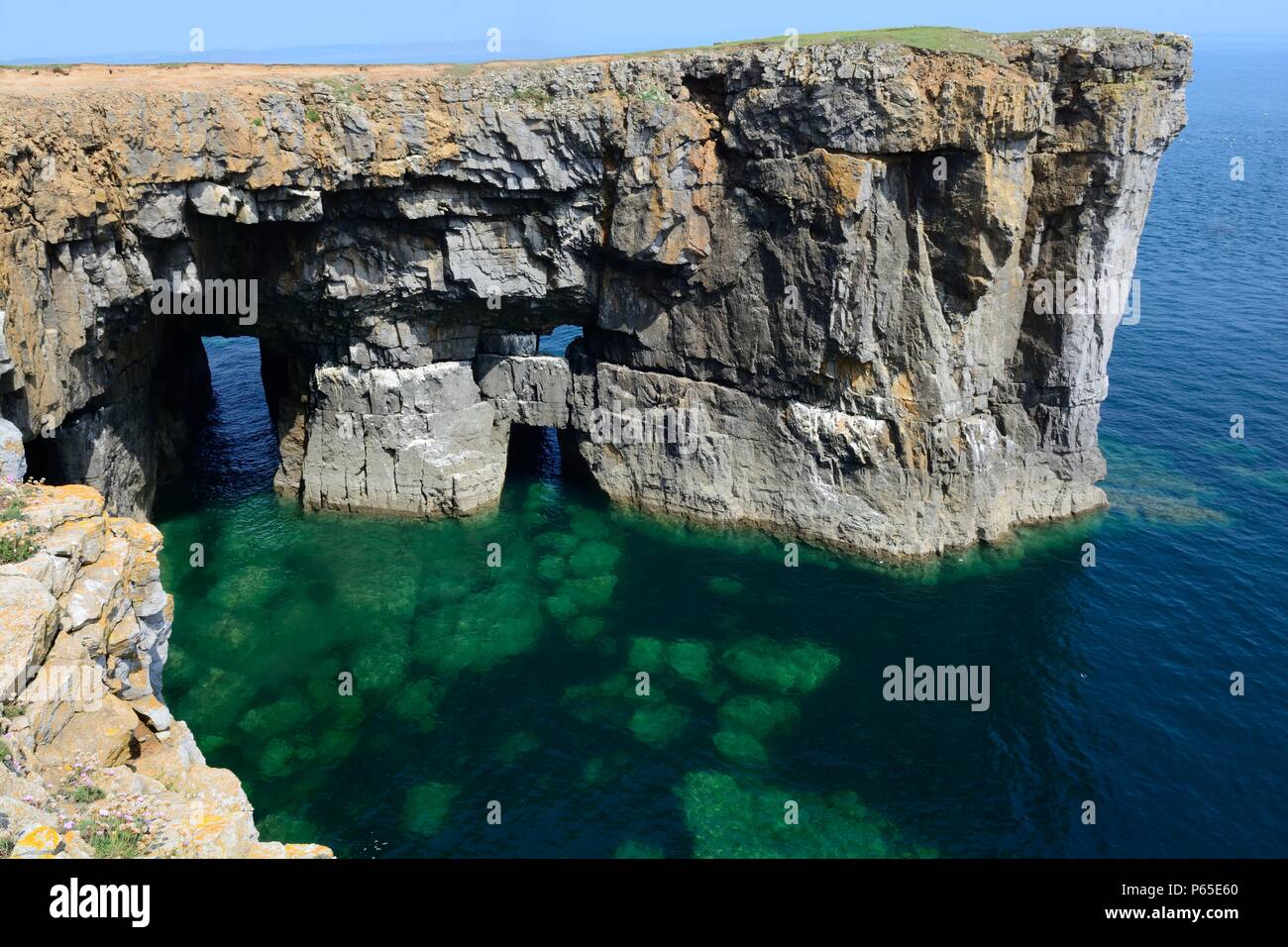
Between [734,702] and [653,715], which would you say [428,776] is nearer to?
[653,715]

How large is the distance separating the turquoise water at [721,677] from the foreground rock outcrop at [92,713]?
13416 mm

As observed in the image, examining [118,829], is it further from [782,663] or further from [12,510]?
[782,663]

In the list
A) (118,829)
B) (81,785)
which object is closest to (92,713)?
(81,785)

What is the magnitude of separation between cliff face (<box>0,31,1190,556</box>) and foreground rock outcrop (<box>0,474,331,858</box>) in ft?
54.4

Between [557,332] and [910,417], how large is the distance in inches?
1676

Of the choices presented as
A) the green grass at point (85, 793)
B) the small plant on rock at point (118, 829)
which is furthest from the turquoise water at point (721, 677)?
the small plant on rock at point (118, 829)

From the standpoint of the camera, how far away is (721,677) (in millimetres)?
42281

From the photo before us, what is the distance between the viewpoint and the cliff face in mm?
41844

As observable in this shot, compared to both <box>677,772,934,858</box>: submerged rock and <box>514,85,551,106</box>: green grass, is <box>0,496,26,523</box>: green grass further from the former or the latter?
<box>514,85,551,106</box>: green grass

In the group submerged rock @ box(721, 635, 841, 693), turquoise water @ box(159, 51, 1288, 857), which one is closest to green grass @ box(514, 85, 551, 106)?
turquoise water @ box(159, 51, 1288, 857)

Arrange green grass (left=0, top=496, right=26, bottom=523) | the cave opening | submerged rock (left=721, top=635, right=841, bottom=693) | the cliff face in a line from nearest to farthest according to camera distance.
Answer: green grass (left=0, top=496, right=26, bottom=523) → the cliff face → submerged rock (left=721, top=635, right=841, bottom=693) → the cave opening

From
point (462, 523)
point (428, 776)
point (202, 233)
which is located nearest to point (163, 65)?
point (202, 233)

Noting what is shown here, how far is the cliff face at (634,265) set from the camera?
41.8 meters

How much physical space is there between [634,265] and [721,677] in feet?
67.8
